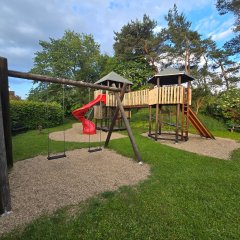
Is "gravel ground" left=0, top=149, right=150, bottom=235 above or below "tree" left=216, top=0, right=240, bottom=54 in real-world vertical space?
below

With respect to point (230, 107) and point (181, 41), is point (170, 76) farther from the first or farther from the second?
point (181, 41)

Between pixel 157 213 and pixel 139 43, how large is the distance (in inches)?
973

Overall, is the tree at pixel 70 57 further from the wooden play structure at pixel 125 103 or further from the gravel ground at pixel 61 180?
the gravel ground at pixel 61 180

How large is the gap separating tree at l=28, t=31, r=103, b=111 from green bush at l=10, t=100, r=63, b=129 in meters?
8.61

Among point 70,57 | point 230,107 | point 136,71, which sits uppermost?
point 70,57

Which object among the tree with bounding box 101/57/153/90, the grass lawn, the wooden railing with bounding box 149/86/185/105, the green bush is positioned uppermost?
the tree with bounding box 101/57/153/90

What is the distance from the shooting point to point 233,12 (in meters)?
17.2

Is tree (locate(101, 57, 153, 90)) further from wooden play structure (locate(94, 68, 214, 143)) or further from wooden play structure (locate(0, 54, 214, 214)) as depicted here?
wooden play structure (locate(94, 68, 214, 143))

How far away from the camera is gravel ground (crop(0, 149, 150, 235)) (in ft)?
10.5

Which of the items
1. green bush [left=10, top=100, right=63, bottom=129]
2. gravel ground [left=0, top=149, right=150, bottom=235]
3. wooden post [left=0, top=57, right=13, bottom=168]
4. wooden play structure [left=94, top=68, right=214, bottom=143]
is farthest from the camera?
green bush [left=10, top=100, right=63, bottom=129]

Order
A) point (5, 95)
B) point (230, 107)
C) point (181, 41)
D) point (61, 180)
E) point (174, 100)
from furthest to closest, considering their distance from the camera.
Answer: point (181, 41)
point (230, 107)
point (174, 100)
point (61, 180)
point (5, 95)

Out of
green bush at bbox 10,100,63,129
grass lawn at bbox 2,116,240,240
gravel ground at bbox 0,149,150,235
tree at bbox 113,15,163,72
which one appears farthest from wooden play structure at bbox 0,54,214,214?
tree at bbox 113,15,163,72

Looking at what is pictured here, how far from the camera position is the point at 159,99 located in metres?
10.6

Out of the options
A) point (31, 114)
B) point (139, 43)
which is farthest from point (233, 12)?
point (31, 114)
